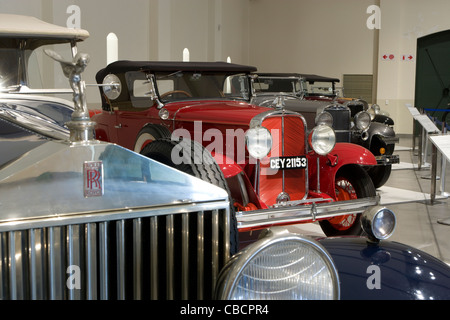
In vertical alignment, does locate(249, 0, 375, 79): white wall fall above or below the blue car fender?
above

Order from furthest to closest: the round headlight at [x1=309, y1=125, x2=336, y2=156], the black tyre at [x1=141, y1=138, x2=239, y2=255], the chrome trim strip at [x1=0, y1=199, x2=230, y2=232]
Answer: the round headlight at [x1=309, y1=125, x2=336, y2=156], the black tyre at [x1=141, y1=138, x2=239, y2=255], the chrome trim strip at [x1=0, y1=199, x2=230, y2=232]

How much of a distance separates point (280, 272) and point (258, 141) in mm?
2498

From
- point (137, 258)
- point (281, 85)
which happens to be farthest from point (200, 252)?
point (281, 85)

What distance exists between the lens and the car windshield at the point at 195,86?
4.84 m

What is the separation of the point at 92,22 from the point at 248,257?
8.21 metres

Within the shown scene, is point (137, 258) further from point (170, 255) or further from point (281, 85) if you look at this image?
point (281, 85)

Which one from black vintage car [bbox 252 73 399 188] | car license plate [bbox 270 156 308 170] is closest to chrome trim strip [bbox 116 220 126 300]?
car license plate [bbox 270 156 308 170]

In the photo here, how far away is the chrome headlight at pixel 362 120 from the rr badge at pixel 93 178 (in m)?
5.48

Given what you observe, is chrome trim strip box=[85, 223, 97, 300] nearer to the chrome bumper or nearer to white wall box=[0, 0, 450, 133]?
the chrome bumper

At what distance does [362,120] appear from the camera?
6.37 metres

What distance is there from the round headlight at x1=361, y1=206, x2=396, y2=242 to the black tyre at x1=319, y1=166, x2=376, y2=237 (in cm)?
236

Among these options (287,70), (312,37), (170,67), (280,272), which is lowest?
(280,272)

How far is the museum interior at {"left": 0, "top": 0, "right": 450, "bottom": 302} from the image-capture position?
1777 millimetres

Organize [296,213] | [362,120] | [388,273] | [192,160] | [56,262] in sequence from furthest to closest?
[362,120]
[296,213]
[192,160]
[388,273]
[56,262]
